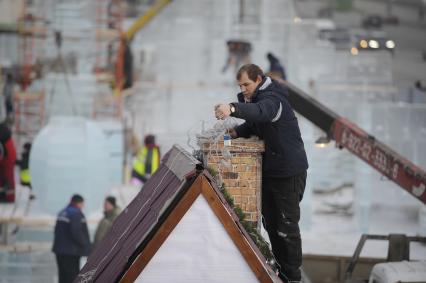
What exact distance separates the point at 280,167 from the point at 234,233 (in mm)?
998

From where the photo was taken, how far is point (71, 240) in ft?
43.2

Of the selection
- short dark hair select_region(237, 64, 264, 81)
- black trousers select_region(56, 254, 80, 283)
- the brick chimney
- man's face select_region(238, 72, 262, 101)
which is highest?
short dark hair select_region(237, 64, 264, 81)

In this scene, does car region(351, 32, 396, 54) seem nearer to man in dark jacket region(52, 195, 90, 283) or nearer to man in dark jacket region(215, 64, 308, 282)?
man in dark jacket region(52, 195, 90, 283)

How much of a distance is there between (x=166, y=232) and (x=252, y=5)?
2626 cm

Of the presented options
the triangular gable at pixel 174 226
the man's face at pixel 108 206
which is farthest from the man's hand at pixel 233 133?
the man's face at pixel 108 206

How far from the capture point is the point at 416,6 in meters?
44.3

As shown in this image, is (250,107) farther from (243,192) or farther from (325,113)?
(325,113)

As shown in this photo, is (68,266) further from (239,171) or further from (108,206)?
(239,171)

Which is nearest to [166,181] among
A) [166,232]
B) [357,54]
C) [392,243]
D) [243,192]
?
[243,192]

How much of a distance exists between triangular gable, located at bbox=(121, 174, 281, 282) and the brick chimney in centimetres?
66

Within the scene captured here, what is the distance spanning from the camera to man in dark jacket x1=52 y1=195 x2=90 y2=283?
1306 cm

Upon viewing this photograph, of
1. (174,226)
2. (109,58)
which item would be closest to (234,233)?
(174,226)

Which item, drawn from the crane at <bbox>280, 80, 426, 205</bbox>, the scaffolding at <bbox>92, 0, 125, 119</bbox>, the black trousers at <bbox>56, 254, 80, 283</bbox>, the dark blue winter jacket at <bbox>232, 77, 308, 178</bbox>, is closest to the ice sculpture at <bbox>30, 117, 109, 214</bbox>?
the scaffolding at <bbox>92, 0, 125, 119</bbox>

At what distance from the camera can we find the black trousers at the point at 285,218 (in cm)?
681
